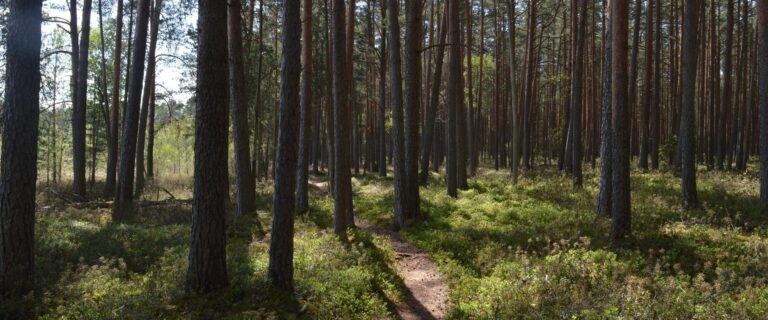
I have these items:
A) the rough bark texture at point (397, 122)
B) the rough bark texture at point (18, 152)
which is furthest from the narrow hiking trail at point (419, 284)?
the rough bark texture at point (18, 152)

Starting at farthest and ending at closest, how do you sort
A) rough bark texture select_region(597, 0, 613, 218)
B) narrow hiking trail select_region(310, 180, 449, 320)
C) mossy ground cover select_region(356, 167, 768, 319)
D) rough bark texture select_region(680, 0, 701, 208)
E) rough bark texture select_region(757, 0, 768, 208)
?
rough bark texture select_region(680, 0, 701, 208), rough bark texture select_region(757, 0, 768, 208), rough bark texture select_region(597, 0, 613, 218), narrow hiking trail select_region(310, 180, 449, 320), mossy ground cover select_region(356, 167, 768, 319)

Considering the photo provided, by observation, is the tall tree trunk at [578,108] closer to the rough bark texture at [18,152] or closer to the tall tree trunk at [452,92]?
the tall tree trunk at [452,92]

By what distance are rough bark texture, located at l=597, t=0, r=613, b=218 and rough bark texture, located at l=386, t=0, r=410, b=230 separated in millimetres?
4809

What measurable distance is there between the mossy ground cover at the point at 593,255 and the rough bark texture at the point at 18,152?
19.6 feet

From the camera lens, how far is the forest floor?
20.1 ft

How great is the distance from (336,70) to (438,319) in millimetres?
5991

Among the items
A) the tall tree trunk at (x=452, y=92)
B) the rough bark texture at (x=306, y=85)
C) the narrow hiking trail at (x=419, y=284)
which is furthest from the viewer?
the tall tree trunk at (x=452, y=92)

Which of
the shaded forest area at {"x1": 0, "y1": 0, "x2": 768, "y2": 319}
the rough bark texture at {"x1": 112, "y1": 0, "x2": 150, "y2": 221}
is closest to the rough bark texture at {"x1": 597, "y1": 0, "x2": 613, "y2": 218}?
the shaded forest area at {"x1": 0, "y1": 0, "x2": 768, "y2": 319}

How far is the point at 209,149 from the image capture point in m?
6.32

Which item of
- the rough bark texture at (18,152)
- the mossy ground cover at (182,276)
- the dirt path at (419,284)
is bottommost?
the dirt path at (419,284)

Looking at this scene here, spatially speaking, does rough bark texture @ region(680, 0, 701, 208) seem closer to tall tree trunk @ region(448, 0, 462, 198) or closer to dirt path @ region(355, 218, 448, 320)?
tall tree trunk @ region(448, 0, 462, 198)

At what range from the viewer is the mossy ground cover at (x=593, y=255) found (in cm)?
606

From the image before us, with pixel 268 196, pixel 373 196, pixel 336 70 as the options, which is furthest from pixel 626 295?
pixel 268 196

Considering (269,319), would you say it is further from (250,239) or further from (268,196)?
(268,196)
